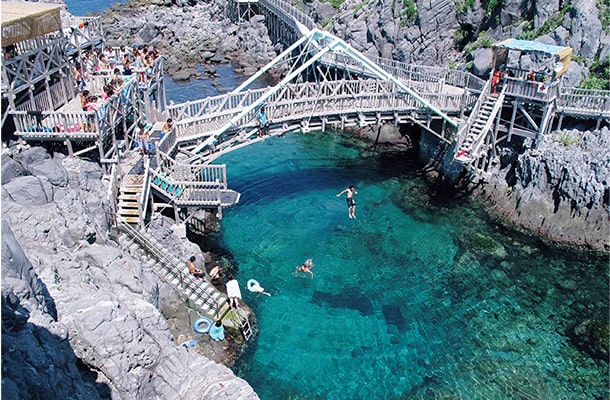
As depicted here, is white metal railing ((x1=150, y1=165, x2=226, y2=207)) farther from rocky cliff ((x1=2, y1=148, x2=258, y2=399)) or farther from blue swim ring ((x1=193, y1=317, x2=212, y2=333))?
blue swim ring ((x1=193, y1=317, x2=212, y2=333))

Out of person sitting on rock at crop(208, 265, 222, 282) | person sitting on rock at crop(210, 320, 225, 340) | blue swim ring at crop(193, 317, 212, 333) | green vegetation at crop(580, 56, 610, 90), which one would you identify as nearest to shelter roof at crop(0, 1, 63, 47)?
person sitting on rock at crop(208, 265, 222, 282)

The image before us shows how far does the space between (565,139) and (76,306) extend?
29034 millimetres

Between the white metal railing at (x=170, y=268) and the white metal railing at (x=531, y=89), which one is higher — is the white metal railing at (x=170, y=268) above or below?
below

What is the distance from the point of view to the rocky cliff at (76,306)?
1317 cm

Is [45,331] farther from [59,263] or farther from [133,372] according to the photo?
[59,263]

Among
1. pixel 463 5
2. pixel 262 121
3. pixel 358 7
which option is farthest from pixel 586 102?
pixel 358 7

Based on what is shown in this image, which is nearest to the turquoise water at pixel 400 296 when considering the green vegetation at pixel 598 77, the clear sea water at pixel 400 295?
the clear sea water at pixel 400 295

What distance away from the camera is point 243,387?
58.3 ft

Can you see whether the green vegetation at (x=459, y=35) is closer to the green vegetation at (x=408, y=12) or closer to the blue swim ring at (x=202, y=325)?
the green vegetation at (x=408, y=12)

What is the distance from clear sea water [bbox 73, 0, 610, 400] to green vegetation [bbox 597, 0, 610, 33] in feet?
49.4

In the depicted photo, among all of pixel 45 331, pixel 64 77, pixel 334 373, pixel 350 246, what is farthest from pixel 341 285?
pixel 64 77

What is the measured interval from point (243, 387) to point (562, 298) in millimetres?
17510

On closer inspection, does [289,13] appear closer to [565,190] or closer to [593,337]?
[565,190]

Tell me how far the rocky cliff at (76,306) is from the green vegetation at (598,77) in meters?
29.6
